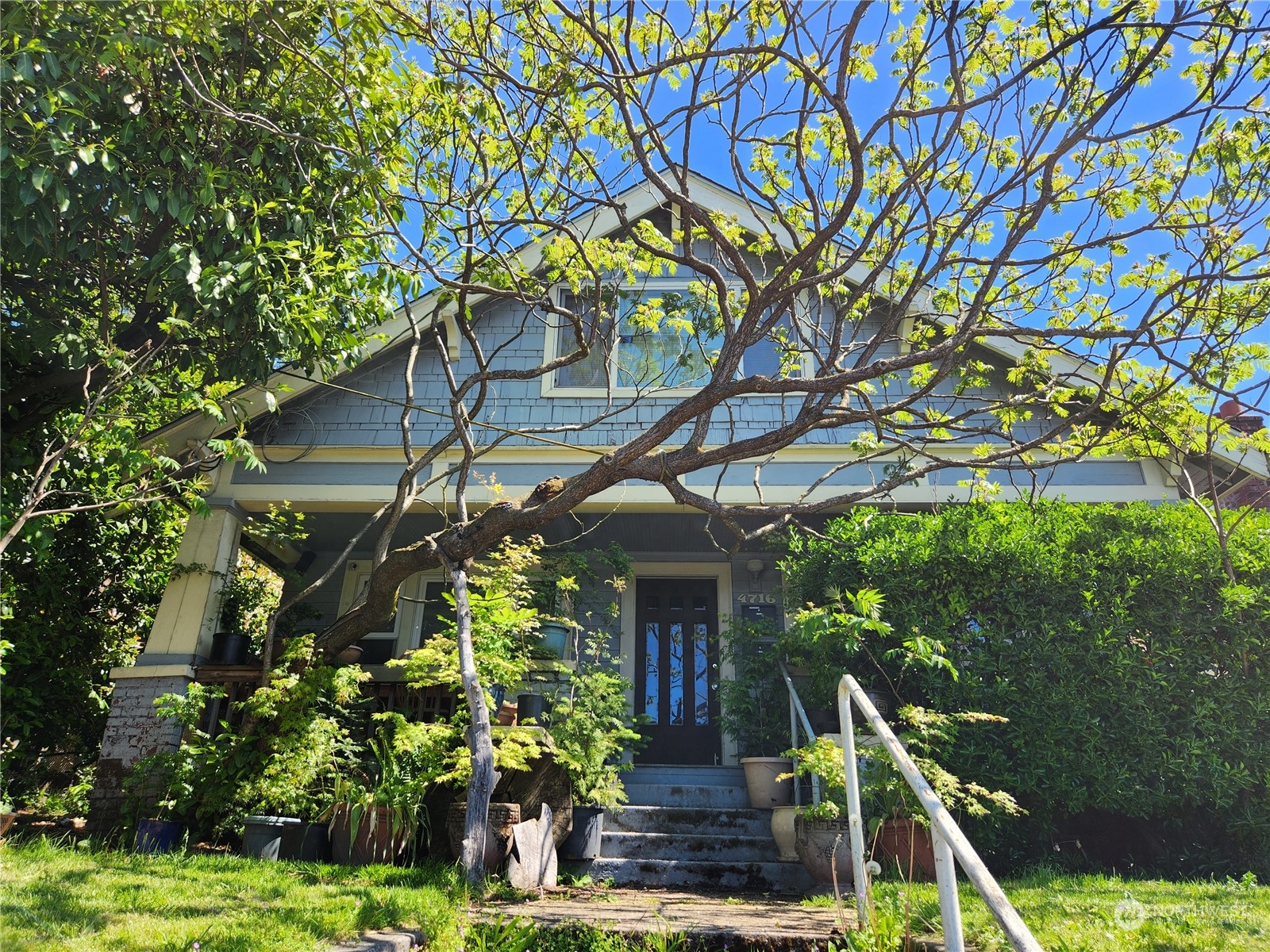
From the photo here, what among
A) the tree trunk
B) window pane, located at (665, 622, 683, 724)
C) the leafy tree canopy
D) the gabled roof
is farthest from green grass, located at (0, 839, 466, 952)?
window pane, located at (665, 622, 683, 724)

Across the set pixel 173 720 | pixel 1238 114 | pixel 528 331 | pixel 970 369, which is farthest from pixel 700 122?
pixel 173 720

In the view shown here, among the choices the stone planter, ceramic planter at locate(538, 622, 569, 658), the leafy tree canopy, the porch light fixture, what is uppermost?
the leafy tree canopy

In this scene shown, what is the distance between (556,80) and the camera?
211 inches

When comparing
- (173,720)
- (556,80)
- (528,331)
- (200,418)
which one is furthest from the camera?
(528,331)

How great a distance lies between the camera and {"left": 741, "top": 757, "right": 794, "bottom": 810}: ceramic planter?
6.93 meters

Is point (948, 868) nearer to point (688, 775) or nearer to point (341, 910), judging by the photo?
point (341, 910)

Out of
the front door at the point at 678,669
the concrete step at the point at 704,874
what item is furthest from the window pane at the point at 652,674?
the concrete step at the point at 704,874

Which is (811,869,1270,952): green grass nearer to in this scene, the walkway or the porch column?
the walkway

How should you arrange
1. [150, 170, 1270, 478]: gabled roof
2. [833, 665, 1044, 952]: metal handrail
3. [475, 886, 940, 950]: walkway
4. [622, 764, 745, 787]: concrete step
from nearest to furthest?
[833, 665, 1044, 952]: metal handrail → [475, 886, 940, 950]: walkway → [150, 170, 1270, 478]: gabled roof → [622, 764, 745, 787]: concrete step

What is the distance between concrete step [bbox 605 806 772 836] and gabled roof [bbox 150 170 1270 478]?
4212mm

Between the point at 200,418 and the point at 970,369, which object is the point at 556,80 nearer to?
the point at 970,369

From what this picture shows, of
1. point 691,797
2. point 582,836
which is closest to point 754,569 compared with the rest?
point 691,797

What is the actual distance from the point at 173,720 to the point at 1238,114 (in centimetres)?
922

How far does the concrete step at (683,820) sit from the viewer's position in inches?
268
